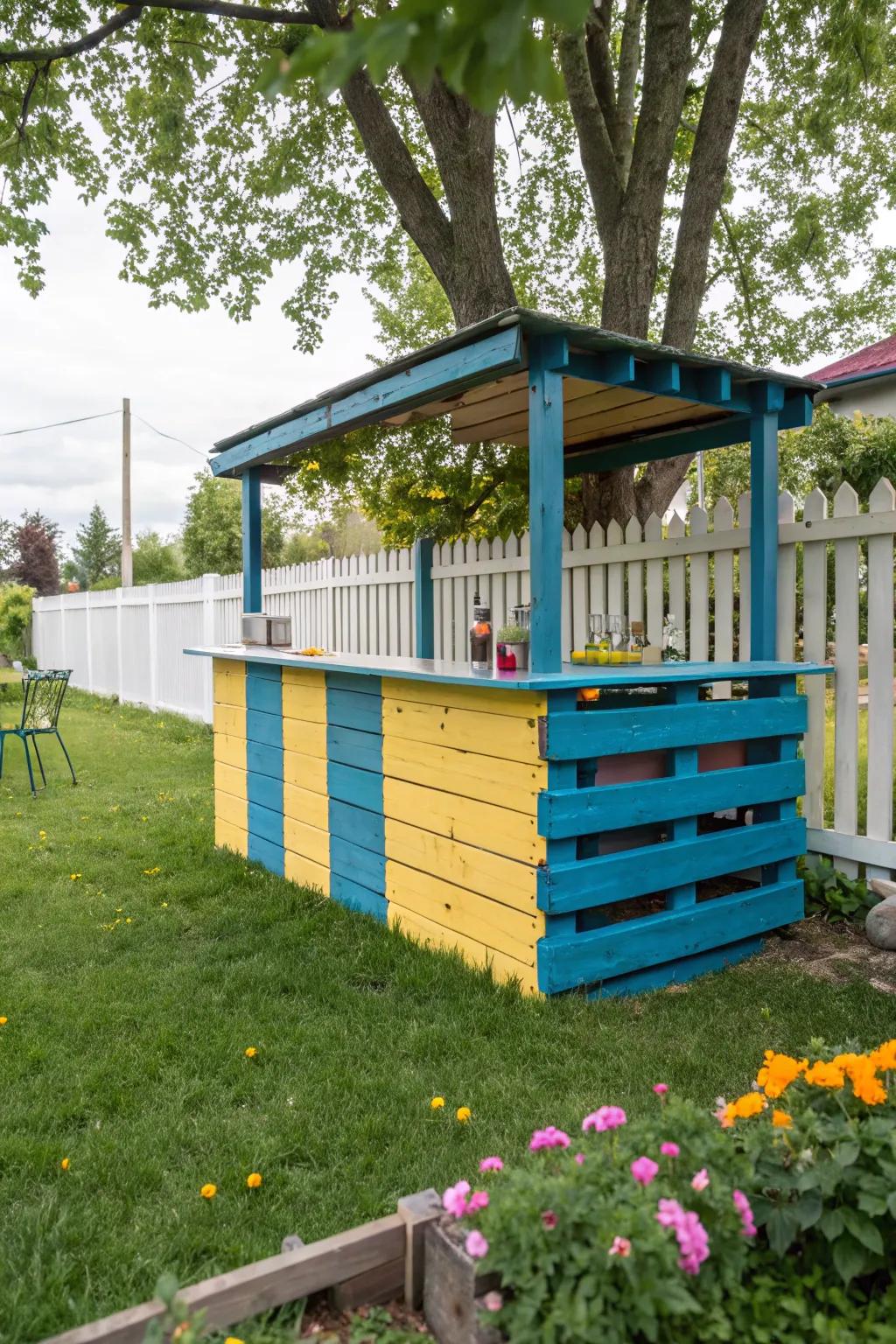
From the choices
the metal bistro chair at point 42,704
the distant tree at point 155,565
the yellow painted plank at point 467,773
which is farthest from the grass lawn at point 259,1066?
→ the distant tree at point 155,565

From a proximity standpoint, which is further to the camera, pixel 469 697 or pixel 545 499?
pixel 469 697

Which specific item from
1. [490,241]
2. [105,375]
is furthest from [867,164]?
[105,375]

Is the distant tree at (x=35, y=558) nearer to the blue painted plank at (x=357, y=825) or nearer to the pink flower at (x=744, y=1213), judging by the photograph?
the blue painted plank at (x=357, y=825)

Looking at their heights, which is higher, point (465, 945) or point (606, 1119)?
point (606, 1119)

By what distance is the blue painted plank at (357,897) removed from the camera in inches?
160

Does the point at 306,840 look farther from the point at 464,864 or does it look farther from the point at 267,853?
the point at 464,864

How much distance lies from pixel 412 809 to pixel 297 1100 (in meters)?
1.43

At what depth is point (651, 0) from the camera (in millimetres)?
5410

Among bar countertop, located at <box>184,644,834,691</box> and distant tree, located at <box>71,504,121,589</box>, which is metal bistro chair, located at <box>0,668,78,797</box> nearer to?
bar countertop, located at <box>184,644,834,691</box>

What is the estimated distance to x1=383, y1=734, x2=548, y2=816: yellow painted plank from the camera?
3152 mm

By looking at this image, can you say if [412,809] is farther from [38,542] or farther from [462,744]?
[38,542]

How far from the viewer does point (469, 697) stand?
3455mm

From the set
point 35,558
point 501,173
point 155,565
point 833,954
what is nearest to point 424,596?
point 833,954

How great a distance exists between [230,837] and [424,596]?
6.85ft
